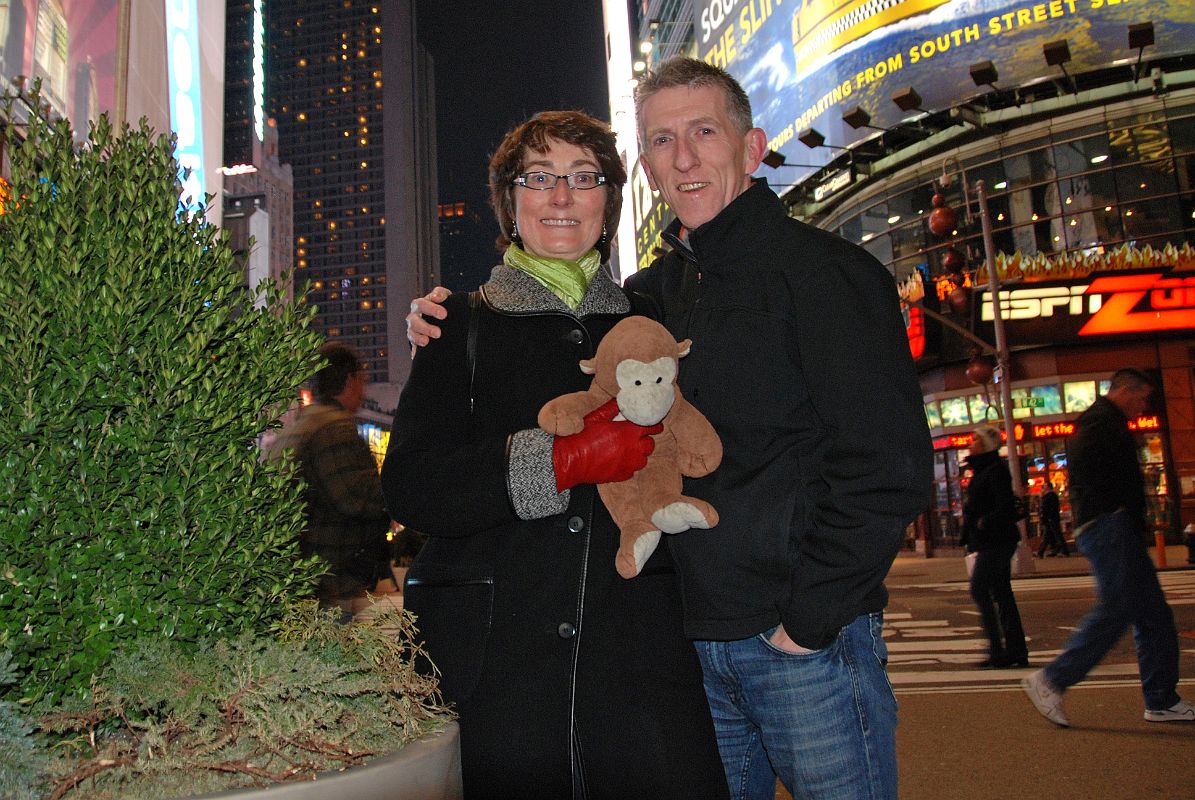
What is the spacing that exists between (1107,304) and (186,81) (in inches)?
808

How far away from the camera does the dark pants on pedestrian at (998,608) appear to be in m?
8.12

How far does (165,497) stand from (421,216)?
186167 millimetres

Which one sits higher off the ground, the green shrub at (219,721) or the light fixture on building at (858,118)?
the light fixture on building at (858,118)

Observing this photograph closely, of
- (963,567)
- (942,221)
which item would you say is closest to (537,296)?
(942,221)

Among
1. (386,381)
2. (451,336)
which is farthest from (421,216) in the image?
(451,336)

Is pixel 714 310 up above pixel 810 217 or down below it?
below

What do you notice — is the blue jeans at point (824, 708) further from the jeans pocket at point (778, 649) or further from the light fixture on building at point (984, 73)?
the light fixture on building at point (984, 73)

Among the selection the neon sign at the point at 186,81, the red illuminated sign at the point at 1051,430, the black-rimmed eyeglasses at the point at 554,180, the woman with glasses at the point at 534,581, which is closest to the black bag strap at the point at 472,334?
the woman with glasses at the point at 534,581

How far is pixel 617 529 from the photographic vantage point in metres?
2.34

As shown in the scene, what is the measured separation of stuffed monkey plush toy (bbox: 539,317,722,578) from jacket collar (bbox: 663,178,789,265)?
38cm

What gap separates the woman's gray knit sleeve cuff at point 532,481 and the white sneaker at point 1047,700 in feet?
17.2

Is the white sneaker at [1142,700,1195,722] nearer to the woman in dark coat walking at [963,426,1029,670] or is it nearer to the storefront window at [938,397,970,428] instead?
the woman in dark coat walking at [963,426,1029,670]

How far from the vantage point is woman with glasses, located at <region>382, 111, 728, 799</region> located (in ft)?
6.95

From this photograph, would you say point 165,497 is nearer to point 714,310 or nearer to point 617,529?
point 617,529
